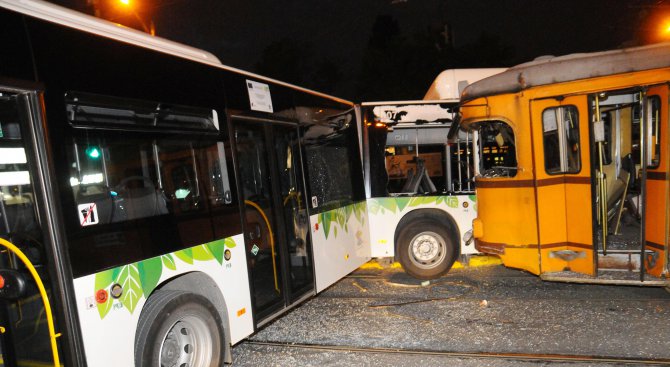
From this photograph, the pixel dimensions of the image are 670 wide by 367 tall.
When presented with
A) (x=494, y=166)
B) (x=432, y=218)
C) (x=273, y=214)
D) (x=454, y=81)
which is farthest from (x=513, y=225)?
(x=273, y=214)

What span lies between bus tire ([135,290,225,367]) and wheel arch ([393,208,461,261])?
4054 mm

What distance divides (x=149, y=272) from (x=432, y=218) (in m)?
5.07

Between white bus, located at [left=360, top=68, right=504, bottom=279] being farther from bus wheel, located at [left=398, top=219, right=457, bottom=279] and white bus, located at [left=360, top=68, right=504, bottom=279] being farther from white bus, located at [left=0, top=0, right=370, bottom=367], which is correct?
white bus, located at [left=0, top=0, right=370, bottom=367]

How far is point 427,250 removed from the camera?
7.50 m

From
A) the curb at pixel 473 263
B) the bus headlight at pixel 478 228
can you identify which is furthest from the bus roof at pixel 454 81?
the curb at pixel 473 263

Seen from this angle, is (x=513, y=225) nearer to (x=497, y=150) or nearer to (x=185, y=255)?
(x=497, y=150)

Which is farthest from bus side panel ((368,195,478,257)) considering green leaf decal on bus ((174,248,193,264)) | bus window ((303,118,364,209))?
green leaf decal on bus ((174,248,193,264))

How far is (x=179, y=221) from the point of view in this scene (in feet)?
12.6

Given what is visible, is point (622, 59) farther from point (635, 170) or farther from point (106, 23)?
point (106, 23)

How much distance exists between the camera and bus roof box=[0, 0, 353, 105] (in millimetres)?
2980

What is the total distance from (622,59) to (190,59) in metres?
4.90

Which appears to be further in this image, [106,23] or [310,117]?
[310,117]

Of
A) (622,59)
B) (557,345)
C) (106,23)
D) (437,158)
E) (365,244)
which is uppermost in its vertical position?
(106,23)

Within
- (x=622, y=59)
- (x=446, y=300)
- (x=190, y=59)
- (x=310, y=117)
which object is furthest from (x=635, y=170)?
(x=190, y=59)
